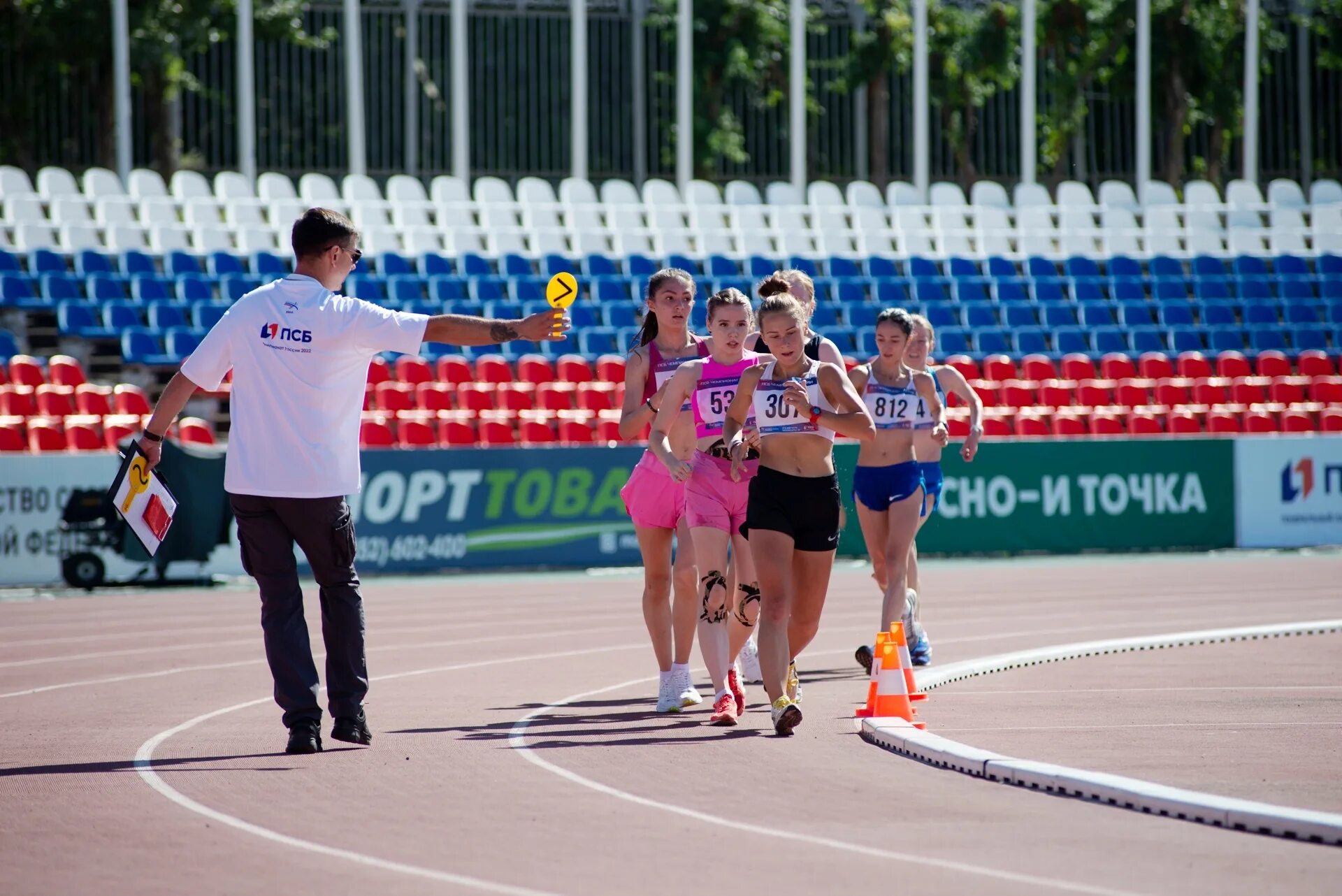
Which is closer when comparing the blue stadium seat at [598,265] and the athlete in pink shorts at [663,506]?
the athlete in pink shorts at [663,506]

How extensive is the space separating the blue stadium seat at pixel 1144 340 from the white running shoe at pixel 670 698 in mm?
20615

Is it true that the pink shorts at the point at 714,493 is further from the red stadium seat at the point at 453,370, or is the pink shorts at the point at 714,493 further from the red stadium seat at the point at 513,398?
the red stadium seat at the point at 453,370

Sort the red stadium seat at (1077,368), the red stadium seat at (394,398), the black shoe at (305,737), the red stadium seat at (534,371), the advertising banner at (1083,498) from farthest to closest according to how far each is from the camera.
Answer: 1. the red stadium seat at (1077,368)
2. the red stadium seat at (534,371)
3. the red stadium seat at (394,398)
4. the advertising banner at (1083,498)
5. the black shoe at (305,737)

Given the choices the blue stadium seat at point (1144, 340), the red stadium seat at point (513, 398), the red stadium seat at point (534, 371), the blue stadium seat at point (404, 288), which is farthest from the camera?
the blue stadium seat at point (1144, 340)

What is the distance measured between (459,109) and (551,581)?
495 inches

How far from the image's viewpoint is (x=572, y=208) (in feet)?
97.2

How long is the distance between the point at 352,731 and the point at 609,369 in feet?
54.0

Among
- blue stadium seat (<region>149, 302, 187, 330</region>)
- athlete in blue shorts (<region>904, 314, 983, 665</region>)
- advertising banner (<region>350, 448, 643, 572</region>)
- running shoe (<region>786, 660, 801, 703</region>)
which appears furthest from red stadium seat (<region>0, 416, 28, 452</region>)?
running shoe (<region>786, 660, 801, 703</region>)

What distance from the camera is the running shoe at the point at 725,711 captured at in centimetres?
905

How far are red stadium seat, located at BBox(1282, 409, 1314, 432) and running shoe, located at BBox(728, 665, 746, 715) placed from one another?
18517mm

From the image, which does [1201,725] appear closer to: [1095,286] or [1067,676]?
[1067,676]

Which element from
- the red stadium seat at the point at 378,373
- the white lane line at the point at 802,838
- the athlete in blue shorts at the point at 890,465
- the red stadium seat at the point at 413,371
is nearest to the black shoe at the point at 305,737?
the white lane line at the point at 802,838

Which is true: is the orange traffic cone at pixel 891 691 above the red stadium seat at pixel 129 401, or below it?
below

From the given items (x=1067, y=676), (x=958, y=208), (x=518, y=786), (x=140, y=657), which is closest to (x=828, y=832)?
(x=518, y=786)
